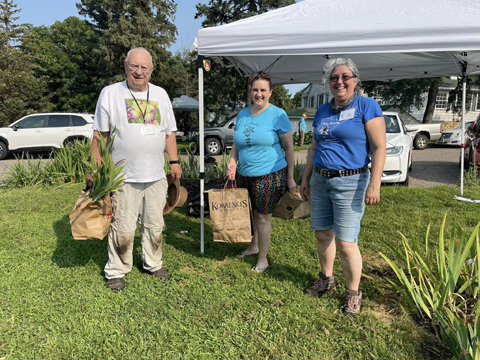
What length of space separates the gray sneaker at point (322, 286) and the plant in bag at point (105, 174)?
1.76 meters

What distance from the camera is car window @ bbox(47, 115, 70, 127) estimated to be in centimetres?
1144

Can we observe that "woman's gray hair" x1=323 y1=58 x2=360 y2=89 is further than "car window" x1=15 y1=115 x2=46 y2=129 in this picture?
No

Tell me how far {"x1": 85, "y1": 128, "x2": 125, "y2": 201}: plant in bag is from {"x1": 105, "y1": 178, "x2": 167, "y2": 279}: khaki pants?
0.17 m

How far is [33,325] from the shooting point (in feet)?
7.30

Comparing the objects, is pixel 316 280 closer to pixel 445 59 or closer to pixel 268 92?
pixel 268 92

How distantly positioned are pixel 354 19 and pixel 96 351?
3270mm

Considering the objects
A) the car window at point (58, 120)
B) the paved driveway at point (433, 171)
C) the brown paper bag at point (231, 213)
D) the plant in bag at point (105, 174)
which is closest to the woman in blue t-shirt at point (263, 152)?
the brown paper bag at point (231, 213)

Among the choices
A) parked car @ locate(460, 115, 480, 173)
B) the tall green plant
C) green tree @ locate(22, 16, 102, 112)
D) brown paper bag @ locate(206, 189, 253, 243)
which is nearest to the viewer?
the tall green plant

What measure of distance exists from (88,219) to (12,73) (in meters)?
16.4

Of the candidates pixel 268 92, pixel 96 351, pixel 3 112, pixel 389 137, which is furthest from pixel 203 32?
pixel 3 112

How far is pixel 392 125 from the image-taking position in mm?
6977

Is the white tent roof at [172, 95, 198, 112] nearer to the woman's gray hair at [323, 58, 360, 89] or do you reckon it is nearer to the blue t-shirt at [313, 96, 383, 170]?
the woman's gray hair at [323, 58, 360, 89]

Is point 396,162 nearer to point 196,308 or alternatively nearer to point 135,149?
point 196,308

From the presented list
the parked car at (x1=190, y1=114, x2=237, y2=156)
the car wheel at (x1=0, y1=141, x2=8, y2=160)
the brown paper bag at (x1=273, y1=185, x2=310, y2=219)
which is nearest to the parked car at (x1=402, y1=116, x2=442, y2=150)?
the parked car at (x1=190, y1=114, x2=237, y2=156)
